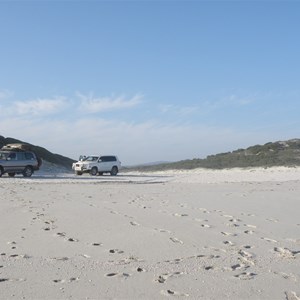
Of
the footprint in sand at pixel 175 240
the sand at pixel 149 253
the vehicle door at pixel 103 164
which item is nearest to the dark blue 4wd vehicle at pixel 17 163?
the vehicle door at pixel 103 164

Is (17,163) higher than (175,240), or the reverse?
(17,163)

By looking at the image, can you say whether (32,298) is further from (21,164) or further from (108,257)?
(21,164)

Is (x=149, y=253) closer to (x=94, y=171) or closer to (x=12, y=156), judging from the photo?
(x=12, y=156)

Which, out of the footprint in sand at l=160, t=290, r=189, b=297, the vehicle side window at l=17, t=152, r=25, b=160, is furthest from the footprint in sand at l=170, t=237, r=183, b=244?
the vehicle side window at l=17, t=152, r=25, b=160

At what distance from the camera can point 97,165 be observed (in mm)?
39594

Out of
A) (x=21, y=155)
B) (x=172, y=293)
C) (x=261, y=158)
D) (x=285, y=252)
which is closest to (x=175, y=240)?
(x=285, y=252)

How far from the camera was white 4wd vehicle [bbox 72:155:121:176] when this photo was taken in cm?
3922

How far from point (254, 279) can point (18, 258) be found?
3333mm

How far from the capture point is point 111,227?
376 inches

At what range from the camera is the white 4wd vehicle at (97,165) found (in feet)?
129

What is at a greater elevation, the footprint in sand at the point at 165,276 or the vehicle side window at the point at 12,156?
the vehicle side window at the point at 12,156

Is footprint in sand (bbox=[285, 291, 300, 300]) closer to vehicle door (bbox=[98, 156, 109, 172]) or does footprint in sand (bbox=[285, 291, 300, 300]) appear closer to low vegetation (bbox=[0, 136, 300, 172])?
vehicle door (bbox=[98, 156, 109, 172])

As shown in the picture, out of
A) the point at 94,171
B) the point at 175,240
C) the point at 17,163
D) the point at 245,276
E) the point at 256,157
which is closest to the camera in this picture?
the point at 245,276

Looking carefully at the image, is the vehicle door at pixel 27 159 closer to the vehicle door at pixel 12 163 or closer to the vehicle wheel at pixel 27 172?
the vehicle wheel at pixel 27 172
